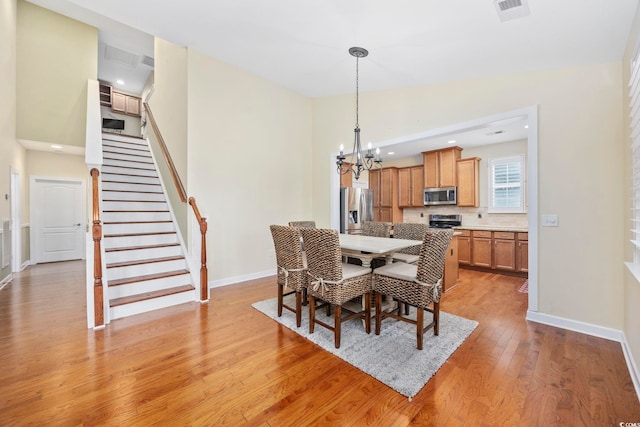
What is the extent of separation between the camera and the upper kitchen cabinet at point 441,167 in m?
5.65

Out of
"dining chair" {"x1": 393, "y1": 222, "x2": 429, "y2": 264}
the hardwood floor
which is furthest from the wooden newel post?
"dining chair" {"x1": 393, "y1": 222, "x2": 429, "y2": 264}

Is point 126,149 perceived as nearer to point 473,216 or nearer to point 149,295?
point 149,295

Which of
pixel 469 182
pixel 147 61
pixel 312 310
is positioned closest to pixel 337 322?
pixel 312 310

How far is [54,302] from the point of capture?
334cm

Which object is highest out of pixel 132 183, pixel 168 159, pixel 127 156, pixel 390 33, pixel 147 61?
pixel 147 61

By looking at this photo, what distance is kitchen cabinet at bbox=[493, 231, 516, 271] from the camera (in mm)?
4664

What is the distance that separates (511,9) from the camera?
2078mm

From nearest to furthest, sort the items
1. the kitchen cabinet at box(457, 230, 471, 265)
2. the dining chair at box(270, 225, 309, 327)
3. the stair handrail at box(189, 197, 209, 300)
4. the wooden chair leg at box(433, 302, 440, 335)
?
1. the wooden chair leg at box(433, 302, 440, 335)
2. the dining chair at box(270, 225, 309, 327)
3. the stair handrail at box(189, 197, 209, 300)
4. the kitchen cabinet at box(457, 230, 471, 265)

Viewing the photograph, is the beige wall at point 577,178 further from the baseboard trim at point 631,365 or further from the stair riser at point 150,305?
the stair riser at point 150,305

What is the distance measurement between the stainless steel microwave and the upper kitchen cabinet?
90 millimetres

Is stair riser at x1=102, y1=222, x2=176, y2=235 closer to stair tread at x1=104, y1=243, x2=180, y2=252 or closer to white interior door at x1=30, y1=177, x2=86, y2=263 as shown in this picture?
stair tread at x1=104, y1=243, x2=180, y2=252

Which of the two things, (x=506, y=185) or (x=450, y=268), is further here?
(x=506, y=185)

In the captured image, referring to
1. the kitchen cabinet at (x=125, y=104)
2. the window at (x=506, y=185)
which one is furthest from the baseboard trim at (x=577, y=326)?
the kitchen cabinet at (x=125, y=104)

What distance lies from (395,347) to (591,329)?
1927 mm
